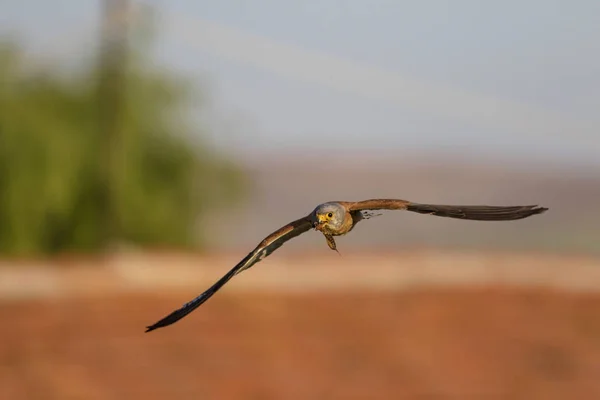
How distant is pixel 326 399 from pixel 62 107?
31.4 ft

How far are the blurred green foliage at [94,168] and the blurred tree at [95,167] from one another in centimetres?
2

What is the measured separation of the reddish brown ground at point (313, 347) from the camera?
14992 millimetres

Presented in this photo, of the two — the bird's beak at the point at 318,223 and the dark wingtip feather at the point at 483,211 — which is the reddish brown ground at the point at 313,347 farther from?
the bird's beak at the point at 318,223

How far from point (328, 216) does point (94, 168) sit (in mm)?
20294

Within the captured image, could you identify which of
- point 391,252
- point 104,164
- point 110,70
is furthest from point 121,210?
point 391,252

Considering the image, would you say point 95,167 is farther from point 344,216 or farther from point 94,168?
point 344,216

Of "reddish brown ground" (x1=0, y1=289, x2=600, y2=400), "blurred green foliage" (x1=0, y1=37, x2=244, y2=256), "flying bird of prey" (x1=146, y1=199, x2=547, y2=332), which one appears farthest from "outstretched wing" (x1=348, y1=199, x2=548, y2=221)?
"blurred green foliage" (x1=0, y1=37, x2=244, y2=256)

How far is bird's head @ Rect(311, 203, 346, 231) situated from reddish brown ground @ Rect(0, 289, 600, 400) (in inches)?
524

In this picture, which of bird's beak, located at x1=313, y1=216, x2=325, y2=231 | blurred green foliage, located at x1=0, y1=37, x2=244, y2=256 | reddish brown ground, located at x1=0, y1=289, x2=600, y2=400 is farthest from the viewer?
blurred green foliage, located at x1=0, y1=37, x2=244, y2=256

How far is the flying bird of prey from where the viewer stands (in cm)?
158

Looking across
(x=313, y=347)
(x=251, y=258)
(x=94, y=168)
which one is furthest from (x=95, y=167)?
(x=251, y=258)

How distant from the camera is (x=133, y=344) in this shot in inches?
650

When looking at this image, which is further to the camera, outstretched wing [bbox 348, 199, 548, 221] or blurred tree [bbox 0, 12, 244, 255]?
blurred tree [bbox 0, 12, 244, 255]

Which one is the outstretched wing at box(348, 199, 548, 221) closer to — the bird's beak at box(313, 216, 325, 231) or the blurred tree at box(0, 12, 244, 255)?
the bird's beak at box(313, 216, 325, 231)
